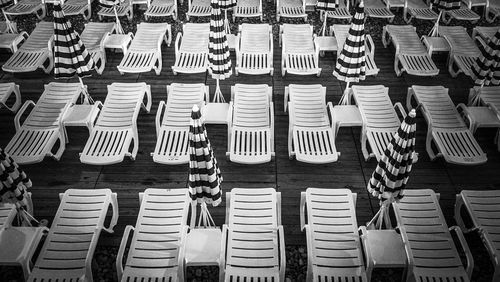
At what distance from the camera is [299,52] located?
1009cm

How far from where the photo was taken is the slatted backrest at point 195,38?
403 inches

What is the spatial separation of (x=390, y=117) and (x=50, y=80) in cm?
729

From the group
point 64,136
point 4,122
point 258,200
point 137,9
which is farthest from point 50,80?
point 258,200

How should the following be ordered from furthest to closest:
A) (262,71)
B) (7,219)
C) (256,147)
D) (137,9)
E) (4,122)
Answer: (137,9) → (262,71) → (4,122) → (256,147) → (7,219)

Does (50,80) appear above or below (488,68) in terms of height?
below

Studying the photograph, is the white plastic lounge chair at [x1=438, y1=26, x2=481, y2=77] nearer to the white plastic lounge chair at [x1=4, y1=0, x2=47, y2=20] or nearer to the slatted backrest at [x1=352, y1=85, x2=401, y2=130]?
the slatted backrest at [x1=352, y1=85, x2=401, y2=130]

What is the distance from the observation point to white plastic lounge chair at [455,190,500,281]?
5.74 meters

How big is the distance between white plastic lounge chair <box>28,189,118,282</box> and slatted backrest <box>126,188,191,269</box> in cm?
51

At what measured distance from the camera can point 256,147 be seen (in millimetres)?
7562

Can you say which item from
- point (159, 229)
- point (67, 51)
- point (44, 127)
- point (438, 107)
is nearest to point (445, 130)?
point (438, 107)

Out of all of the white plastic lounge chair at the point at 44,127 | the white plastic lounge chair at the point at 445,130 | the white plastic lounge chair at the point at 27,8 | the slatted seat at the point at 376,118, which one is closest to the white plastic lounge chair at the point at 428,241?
the slatted seat at the point at 376,118

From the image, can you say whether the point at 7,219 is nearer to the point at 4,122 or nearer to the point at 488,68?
the point at 4,122

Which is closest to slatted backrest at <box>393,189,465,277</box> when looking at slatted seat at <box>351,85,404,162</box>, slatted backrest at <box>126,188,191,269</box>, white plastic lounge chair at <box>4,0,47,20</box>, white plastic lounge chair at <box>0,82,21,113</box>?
slatted seat at <box>351,85,404,162</box>

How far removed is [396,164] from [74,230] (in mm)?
4163
